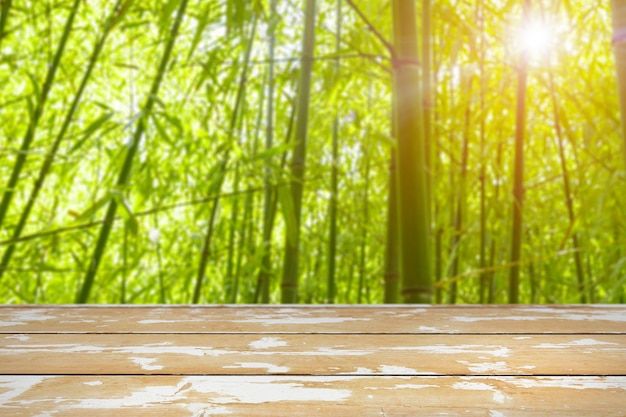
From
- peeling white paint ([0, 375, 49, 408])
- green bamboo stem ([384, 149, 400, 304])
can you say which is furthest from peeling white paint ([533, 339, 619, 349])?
green bamboo stem ([384, 149, 400, 304])

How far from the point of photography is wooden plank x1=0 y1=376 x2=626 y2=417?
57cm

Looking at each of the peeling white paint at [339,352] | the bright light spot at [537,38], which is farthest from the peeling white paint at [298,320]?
the bright light spot at [537,38]

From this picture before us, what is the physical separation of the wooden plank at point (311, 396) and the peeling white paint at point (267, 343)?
0.12 meters

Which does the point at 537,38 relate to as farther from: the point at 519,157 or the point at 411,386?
the point at 411,386

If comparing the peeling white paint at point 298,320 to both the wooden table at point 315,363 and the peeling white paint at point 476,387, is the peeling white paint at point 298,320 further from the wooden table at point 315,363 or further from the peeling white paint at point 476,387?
the peeling white paint at point 476,387

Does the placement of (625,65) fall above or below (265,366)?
above

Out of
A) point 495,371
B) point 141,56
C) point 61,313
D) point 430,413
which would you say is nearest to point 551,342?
point 495,371

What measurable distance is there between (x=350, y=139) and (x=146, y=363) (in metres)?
2.34

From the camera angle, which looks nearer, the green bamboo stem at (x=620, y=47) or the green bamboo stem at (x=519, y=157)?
the green bamboo stem at (x=620, y=47)

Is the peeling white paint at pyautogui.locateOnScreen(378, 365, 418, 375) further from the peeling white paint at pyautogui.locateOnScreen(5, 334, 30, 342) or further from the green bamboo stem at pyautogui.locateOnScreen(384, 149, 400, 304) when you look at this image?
the green bamboo stem at pyautogui.locateOnScreen(384, 149, 400, 304)

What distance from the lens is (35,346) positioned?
0.79 meters

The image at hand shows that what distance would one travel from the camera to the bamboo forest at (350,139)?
5.11ft

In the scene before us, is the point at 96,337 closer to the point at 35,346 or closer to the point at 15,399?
the point at 35,346

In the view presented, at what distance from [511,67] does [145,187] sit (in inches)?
43.7
